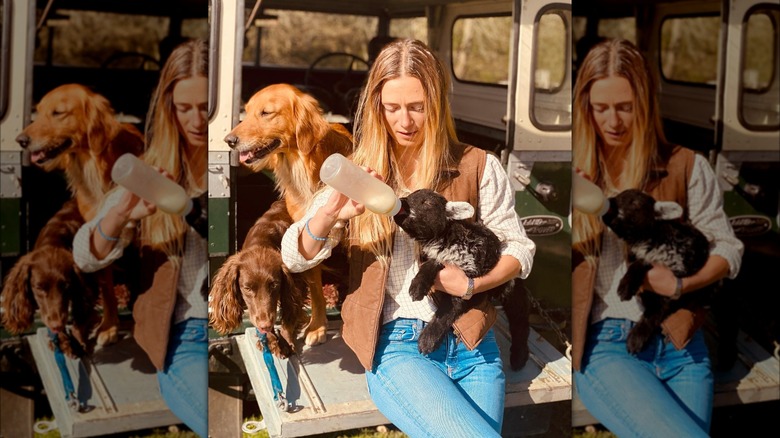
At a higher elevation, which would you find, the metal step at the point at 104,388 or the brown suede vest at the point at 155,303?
the brown suede vest at the point at 155,303

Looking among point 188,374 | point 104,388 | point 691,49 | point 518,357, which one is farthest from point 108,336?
point 691,49

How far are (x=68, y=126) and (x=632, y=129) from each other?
5.74 feet

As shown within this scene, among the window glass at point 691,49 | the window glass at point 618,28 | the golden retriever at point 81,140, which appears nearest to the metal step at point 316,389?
the golden retriever at point 81,140

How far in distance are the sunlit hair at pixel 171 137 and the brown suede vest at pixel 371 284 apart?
1.73 feet

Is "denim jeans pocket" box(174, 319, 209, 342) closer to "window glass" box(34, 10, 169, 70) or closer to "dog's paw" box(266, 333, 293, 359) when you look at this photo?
"dog's paw" box(266, 333, 293, 359)

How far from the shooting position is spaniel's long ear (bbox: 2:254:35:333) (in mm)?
2252

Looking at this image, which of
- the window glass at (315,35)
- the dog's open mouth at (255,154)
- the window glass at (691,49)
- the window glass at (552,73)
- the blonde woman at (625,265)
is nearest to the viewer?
the dog's open mouth at (255,154)

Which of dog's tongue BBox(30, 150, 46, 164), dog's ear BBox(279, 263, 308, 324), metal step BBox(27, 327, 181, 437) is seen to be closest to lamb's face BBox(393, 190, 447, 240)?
dog's ear BBox(279, 263, 308, 324)

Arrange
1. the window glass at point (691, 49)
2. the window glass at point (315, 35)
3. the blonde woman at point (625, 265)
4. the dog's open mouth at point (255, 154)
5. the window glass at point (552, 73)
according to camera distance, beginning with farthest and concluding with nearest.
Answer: the window glass at point (691, 49)
the blonde woman at point (625, 265)
the window glass at point (552, 73)
the window glass at point (315, 35)
the dog's open mouth at point (255, 154)

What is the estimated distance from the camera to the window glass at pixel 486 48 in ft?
7.64

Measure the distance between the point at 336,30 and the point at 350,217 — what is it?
59 centimetres

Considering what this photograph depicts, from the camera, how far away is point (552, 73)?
2412 millimetres

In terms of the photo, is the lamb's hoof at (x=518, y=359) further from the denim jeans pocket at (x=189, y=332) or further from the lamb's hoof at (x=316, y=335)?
the denim jeans pocket at (x=189, y=332)

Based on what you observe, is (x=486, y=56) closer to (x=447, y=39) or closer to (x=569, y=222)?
(x=447, y=39)
